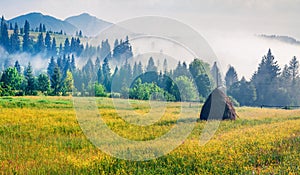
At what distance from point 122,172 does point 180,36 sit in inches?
242

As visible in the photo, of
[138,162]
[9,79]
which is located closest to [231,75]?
[9,79]

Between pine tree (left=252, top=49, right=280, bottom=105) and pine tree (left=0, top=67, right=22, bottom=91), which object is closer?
pine tree (left=0, top=67, right=22, bottom=91)

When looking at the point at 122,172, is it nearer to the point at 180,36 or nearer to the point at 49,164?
the point at 49,164

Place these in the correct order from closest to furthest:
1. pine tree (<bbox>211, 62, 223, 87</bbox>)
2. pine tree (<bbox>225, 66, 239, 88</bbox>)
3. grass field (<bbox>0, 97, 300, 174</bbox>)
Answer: grass field (<bbox>0, 97, 300, 174</bbox>), pine tree (<bbox>211, 62, 223, 87</bbox>), pine tree (<bbox>225, 66, 239, 88</bbox>)

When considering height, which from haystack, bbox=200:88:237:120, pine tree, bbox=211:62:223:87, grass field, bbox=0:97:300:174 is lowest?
grass field, bbox=0:97:300:174

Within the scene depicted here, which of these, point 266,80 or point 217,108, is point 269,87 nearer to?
point 266,80

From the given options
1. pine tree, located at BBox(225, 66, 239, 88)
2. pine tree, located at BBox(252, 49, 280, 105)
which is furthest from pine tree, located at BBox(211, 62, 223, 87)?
pine tree, located at BBox(225, 66, 239, 88)

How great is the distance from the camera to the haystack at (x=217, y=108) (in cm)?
2581

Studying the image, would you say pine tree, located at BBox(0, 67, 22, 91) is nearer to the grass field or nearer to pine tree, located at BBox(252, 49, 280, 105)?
the grass field

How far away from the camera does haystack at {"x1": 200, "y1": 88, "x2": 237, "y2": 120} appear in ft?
84.7

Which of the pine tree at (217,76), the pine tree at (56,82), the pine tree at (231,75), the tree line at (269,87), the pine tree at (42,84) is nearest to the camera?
the pine tree at (217,76)

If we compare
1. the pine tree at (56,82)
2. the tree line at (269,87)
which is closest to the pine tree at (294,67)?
the tree line at (269,87)

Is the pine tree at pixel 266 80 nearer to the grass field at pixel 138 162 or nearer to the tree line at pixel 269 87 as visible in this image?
the tree line at pixel 269 87

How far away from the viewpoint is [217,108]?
86.1ft
